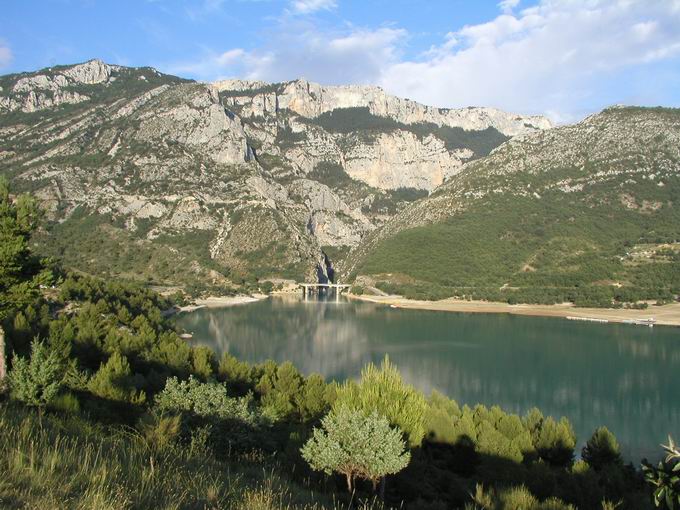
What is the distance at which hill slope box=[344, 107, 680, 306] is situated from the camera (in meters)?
71.1

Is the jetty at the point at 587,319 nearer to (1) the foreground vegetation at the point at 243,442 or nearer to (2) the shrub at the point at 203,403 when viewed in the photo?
(1) the foreground vegetation at the point at 243,442

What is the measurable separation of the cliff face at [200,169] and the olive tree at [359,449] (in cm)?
7556

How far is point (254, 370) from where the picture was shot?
72.8 ft

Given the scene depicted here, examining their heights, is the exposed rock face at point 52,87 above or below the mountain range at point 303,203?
above

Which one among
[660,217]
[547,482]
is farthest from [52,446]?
[660,217]

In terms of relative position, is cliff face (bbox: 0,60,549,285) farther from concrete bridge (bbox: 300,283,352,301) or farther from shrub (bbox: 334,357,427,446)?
shrub (bbox: 334,357,427,446)

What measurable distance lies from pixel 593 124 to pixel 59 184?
305 feet

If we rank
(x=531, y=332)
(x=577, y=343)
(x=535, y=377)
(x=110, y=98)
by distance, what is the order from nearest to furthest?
(x=535, y=377)
(x=577, y=343)
(x=531, y=332)
(x=110, y=98)

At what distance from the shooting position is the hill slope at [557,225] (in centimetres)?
7106

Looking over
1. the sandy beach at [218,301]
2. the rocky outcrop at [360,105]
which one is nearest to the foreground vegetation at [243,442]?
the sandy beach at [218,301]

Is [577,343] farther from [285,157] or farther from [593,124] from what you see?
[285,157]

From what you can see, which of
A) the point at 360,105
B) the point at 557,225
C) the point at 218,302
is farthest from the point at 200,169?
the point at 360,105

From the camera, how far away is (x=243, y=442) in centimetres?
1012

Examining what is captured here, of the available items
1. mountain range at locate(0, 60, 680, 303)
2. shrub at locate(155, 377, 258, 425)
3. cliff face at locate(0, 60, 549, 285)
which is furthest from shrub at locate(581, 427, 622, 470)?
cliff face at locate(0, 60, 549, 285)
